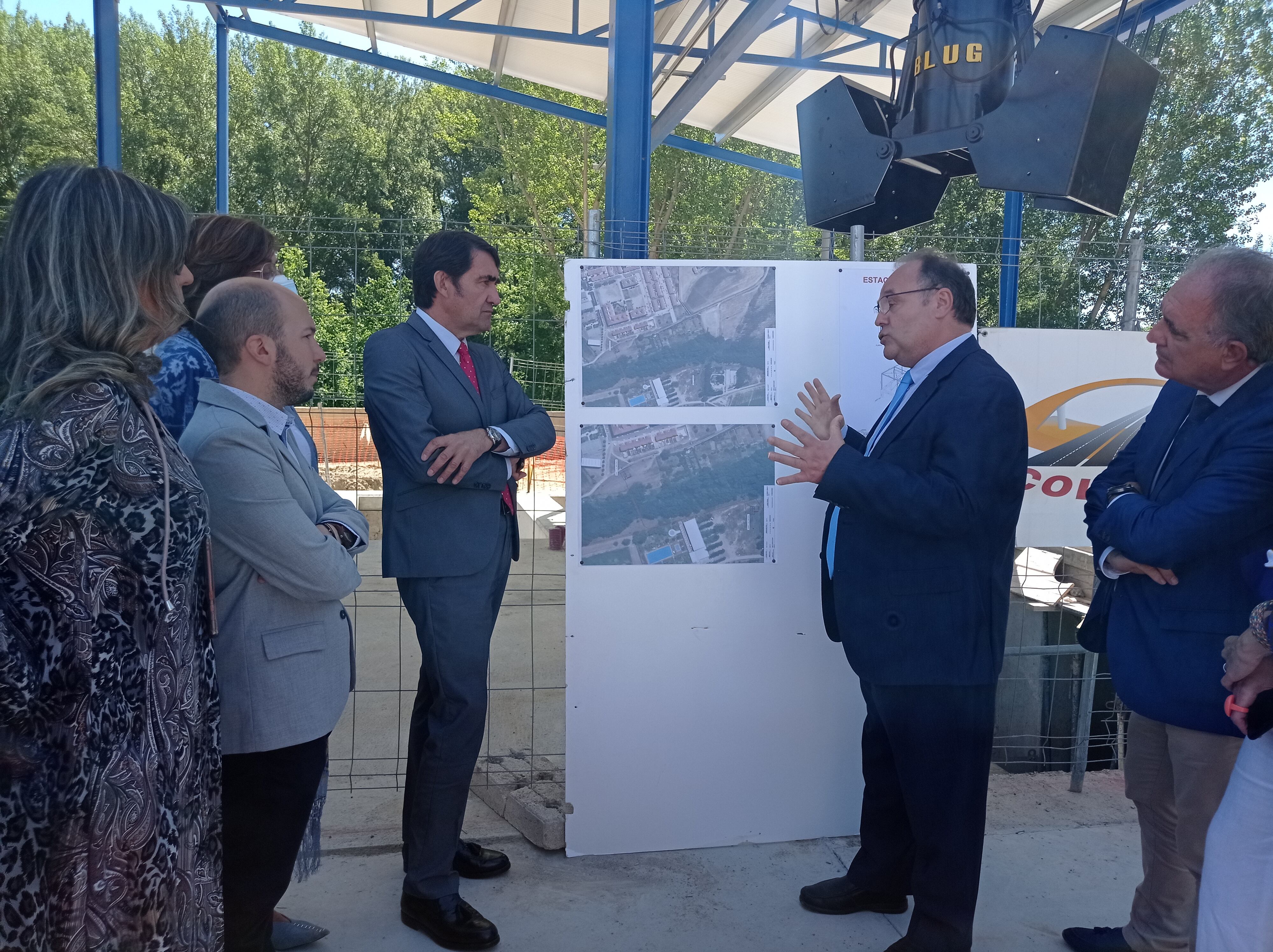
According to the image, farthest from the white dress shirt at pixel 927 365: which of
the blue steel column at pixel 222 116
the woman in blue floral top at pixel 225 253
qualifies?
the blue steel column at pixel 222 116

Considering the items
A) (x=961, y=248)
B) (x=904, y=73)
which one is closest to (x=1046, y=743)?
(x=904, y=73)

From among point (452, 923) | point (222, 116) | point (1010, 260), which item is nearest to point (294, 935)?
point (452, 923)

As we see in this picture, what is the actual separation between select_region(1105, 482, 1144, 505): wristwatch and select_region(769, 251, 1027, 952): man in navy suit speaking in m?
0.21

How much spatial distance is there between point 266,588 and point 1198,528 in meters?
1.90

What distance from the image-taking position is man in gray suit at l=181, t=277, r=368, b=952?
5.90ft

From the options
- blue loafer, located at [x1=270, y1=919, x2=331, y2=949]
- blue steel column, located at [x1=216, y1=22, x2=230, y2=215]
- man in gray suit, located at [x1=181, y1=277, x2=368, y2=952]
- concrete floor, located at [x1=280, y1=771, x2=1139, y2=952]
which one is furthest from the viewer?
blue steel column, located at [x1=216, y1=22, x2=230, y2=215]

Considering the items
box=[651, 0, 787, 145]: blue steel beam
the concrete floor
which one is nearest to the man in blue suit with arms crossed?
the concrete floor

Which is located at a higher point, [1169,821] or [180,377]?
[180,377]

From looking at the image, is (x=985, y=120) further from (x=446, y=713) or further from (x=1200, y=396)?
(x=446, y=713)

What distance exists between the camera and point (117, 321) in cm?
146

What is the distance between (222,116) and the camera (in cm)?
936

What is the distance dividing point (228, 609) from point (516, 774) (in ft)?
5.96

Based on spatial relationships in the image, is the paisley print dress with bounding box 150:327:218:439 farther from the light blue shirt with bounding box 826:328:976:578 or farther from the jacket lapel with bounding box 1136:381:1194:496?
the jacket lapel with bounding box 1136:381:1194:496

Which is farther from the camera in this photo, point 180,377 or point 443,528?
point 443,528
